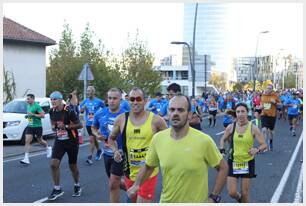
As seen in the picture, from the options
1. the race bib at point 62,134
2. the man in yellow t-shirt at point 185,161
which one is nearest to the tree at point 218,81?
the race bib at point 62,134

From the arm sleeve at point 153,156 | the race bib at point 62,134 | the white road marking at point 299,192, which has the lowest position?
the white road marking at point 299,192

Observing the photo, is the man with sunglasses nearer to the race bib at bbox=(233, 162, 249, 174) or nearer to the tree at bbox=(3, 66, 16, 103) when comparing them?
the race bib at bbox=(233, 162, 249, 174)

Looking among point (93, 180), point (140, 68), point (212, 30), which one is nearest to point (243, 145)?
point (93, 180)

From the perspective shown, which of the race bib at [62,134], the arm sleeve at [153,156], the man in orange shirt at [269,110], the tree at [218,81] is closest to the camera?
the arm sleeve at [153,156]

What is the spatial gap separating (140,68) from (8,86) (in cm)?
1692

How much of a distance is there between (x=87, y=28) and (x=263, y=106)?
2951 centimetres

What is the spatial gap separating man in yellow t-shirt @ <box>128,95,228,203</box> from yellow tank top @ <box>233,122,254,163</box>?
277cm

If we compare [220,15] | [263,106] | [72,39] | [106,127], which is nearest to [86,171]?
[106,127]

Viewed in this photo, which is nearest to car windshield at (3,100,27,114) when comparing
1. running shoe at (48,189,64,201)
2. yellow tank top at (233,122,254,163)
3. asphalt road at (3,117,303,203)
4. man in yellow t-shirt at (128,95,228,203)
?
asphalt road at (3,117,303,203)

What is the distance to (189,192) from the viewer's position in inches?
159

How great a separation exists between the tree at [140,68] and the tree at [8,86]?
14.5 m

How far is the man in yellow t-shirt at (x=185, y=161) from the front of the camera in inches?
158

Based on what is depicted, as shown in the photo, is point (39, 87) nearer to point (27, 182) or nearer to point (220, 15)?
point (27, 182)

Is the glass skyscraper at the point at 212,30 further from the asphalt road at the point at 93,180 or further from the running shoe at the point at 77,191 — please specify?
the running shoe at the point at 77,191
